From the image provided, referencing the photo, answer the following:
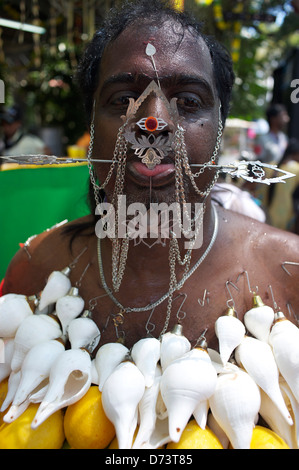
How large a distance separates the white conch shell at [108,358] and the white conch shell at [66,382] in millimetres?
36

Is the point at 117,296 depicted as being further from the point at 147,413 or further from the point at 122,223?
the point at 147,413

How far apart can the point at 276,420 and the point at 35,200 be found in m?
2.08

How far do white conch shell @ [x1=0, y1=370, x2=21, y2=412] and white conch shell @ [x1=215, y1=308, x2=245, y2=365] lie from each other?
61 cm

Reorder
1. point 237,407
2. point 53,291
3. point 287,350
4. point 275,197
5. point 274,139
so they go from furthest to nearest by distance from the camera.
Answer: point 274,139 < point 275,197 < point 53,291 < point 287,350 < point 237,407

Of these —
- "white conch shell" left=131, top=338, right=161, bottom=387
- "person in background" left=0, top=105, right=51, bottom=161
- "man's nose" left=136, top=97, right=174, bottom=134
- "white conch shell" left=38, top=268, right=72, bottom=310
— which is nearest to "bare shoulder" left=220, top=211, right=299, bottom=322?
"white conch shell" left=131, top=338, right=161, bottom=387

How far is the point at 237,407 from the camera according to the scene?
41.4 inches

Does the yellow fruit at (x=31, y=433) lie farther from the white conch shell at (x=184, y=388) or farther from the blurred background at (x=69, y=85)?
the blurred background at (x=69, y=85)

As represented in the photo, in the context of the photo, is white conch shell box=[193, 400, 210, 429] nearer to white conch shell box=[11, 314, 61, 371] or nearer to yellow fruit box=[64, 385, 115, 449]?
yellow fruit box=[64, 385, 115, 449]

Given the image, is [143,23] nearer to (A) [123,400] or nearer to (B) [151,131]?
(B) [151,131]

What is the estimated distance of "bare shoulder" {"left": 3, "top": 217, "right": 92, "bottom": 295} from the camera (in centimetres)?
165

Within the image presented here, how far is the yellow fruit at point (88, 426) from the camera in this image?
112 centimetres

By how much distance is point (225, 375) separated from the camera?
114cm

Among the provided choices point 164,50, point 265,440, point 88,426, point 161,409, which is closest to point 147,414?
point 161,409
